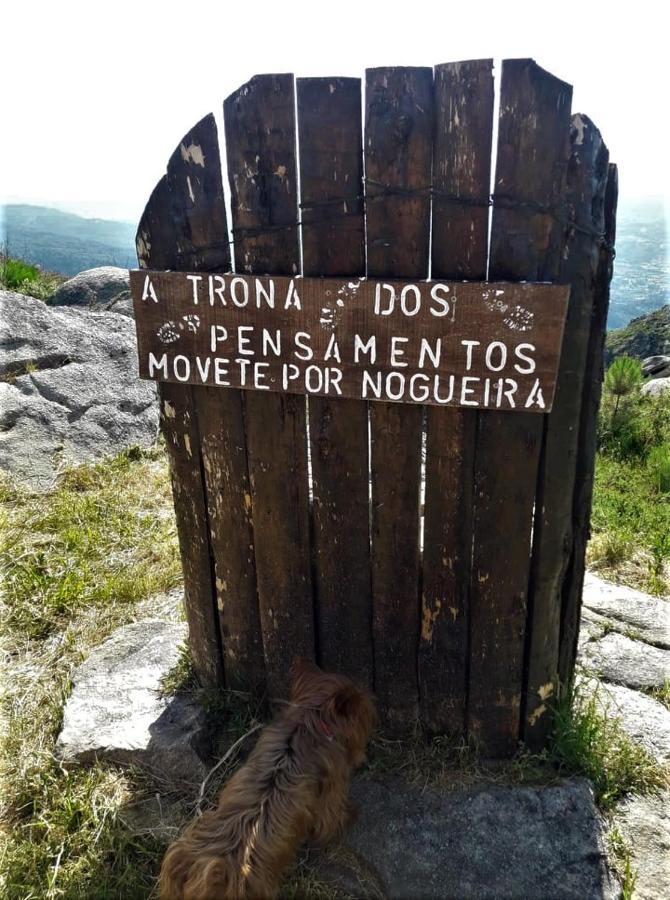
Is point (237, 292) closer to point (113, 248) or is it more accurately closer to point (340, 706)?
point (340, 706)

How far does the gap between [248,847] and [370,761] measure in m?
0.84

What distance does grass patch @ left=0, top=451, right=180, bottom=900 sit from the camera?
2.41 meters

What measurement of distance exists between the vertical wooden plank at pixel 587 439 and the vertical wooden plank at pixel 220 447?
1228mm

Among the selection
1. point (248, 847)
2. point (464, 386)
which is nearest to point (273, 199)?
point (464, 386)

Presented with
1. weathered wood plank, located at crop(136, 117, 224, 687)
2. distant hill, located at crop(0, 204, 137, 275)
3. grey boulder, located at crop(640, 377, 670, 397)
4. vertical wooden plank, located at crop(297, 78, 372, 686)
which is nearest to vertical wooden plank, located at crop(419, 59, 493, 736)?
vertical wooden plank, located at crop(297, 78, 372, 686)

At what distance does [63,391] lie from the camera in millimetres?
6168

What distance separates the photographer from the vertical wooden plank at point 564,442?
205 centimetres

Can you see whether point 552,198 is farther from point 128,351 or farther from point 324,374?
point 128,351

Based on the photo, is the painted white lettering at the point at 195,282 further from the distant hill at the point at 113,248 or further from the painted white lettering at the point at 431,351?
the distant hill at the point at 113,248

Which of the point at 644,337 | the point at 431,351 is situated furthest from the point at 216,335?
the point at 644,337

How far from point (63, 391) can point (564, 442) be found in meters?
5.05

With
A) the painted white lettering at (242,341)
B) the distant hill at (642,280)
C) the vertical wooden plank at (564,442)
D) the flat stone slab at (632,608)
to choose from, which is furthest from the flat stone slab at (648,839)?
the distant hill at (642,280)

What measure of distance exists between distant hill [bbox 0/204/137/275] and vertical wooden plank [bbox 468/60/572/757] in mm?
22118

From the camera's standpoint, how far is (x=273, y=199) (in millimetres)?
2258
